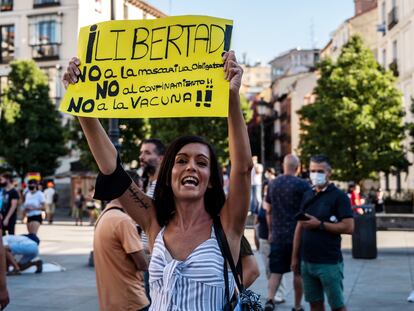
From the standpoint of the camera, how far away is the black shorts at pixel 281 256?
746 cm

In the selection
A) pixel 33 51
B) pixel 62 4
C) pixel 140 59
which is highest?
pixel 62 4

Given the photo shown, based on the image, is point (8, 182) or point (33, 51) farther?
point (33, 51)

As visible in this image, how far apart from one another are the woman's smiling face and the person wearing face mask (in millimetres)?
3205

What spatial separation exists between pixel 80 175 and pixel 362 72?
18229 mm

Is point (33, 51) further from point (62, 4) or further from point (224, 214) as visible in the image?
point (224, 214)

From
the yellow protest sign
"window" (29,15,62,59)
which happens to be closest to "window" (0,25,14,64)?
"window" (29,15,62,59)

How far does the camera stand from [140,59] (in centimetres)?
308

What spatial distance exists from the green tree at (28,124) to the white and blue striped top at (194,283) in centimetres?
3799

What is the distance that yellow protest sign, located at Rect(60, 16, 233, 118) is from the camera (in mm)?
2865

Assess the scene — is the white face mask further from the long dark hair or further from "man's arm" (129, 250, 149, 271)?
the long dark hair

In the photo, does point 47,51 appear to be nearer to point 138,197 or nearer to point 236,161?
point 138,197

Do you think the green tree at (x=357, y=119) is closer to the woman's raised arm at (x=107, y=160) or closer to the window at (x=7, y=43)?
the window at (x=7, y=43)

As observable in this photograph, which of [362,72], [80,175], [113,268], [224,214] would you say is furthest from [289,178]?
[80,175]

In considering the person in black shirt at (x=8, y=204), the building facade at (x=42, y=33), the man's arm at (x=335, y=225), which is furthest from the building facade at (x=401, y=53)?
the man's arm at (x=335, y=225)
